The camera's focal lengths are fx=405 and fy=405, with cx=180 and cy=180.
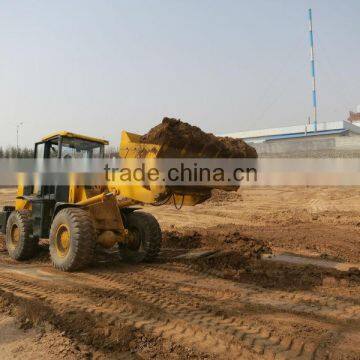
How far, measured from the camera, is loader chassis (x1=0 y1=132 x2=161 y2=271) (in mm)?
6719

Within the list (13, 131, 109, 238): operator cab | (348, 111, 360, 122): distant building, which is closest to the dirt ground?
(13, 131, 109, 238): operator cab

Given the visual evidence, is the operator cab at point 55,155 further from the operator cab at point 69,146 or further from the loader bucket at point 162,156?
the loader bucket at point 162,156

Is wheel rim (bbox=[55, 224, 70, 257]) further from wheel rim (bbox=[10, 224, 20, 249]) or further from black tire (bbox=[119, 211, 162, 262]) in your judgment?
wheel rim (bbox=[10, 224, 20, 249])

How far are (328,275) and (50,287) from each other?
4.31 metres

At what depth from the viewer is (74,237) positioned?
6.59 meters

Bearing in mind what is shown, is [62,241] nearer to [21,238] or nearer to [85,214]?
[85,214]

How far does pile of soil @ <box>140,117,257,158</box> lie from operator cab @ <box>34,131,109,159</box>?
2195 millimetres

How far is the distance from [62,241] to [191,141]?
9.95ft

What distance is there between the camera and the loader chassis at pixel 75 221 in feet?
22.0

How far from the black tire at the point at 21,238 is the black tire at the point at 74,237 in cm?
118

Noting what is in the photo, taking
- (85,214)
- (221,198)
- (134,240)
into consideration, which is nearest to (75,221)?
(85,214)

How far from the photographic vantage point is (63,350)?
382 centimetres

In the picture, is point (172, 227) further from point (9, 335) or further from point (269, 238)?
point (9, 335)

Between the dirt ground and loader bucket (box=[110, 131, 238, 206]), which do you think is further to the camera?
loader bucket (box=[110, 131, 238, 206])
